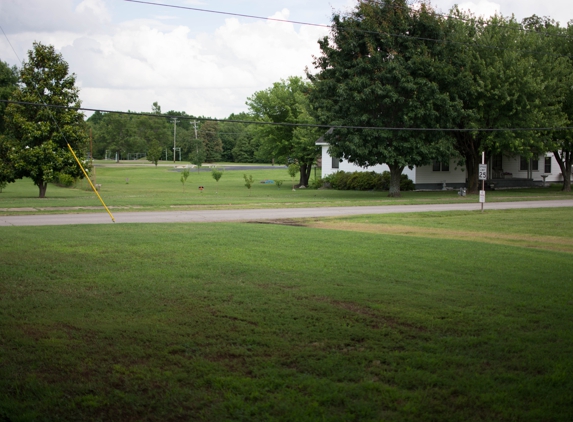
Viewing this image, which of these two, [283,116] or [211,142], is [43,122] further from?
[211,142]

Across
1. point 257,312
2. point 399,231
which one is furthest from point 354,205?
point 257,312

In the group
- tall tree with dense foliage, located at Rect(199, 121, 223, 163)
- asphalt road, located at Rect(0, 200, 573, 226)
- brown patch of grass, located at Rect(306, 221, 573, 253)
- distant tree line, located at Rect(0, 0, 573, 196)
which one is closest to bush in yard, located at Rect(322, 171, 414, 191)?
distant tree line, located at Rect(0, 0, 573, 196)

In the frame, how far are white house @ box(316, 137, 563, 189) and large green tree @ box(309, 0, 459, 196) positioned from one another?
1117 cm

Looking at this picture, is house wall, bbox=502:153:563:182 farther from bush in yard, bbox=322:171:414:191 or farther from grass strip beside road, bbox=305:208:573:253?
grass strip beside road, bbox=305:208:573:253

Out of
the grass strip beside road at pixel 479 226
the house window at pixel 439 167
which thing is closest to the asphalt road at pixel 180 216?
the grass strip beside road at pixel 479 226

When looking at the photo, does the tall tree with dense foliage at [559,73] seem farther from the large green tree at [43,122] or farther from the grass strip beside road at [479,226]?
the large green tree at [43,122]

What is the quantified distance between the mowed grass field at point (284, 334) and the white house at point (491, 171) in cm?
3396

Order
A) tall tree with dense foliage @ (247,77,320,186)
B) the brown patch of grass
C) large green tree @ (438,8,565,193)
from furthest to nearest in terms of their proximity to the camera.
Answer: tall tree with dense foliage @ (247,77,320,186), large green tree @ (438,8,565,193), the brown patch of grass

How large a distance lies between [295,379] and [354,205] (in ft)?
81.9

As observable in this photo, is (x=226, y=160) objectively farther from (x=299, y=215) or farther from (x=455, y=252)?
(x=455, y=252)

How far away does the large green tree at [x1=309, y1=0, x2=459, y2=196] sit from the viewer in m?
33.1

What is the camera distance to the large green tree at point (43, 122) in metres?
31.4

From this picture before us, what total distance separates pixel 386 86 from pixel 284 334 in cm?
2818

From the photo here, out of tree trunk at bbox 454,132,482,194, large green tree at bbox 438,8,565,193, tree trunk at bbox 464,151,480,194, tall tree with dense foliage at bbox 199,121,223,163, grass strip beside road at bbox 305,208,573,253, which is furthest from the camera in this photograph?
tall tree with dense foliage at bbox 199,121,223,163
